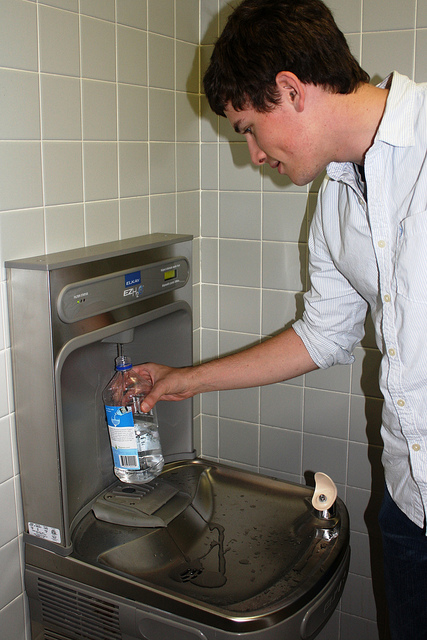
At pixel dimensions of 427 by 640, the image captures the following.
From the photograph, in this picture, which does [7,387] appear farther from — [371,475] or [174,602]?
[371,475]

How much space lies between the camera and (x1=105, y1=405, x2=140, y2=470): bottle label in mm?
1287

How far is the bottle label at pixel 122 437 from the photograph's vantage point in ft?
4.22

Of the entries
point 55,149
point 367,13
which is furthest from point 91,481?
point 367,13

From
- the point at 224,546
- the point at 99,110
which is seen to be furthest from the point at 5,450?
the point at 99,110

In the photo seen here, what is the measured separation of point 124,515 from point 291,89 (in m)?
0.84

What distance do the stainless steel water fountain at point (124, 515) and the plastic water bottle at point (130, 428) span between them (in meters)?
0.03

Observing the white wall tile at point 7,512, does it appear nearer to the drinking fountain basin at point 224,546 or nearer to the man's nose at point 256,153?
the drinking fountain basin at point 224,546

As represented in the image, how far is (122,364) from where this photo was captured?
1.31m

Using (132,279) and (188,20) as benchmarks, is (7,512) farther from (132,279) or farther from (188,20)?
(188,20)

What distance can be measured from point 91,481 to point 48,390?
278 millimetres

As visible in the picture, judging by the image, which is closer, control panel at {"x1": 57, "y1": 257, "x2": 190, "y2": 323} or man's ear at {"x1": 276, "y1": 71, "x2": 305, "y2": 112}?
man's ear at {"x1": 276, "y1": 71, "x2": 305, "y2": 112}

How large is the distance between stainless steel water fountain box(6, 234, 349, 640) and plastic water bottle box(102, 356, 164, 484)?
3cm

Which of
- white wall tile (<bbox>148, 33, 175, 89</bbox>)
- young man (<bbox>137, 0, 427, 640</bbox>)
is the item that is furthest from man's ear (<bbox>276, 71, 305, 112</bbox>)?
white wall tile (<bbox>148, 33, 175, 89</bbox>)

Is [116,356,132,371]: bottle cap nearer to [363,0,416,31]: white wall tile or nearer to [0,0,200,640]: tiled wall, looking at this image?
[0,0,200,640]: tiled wall
